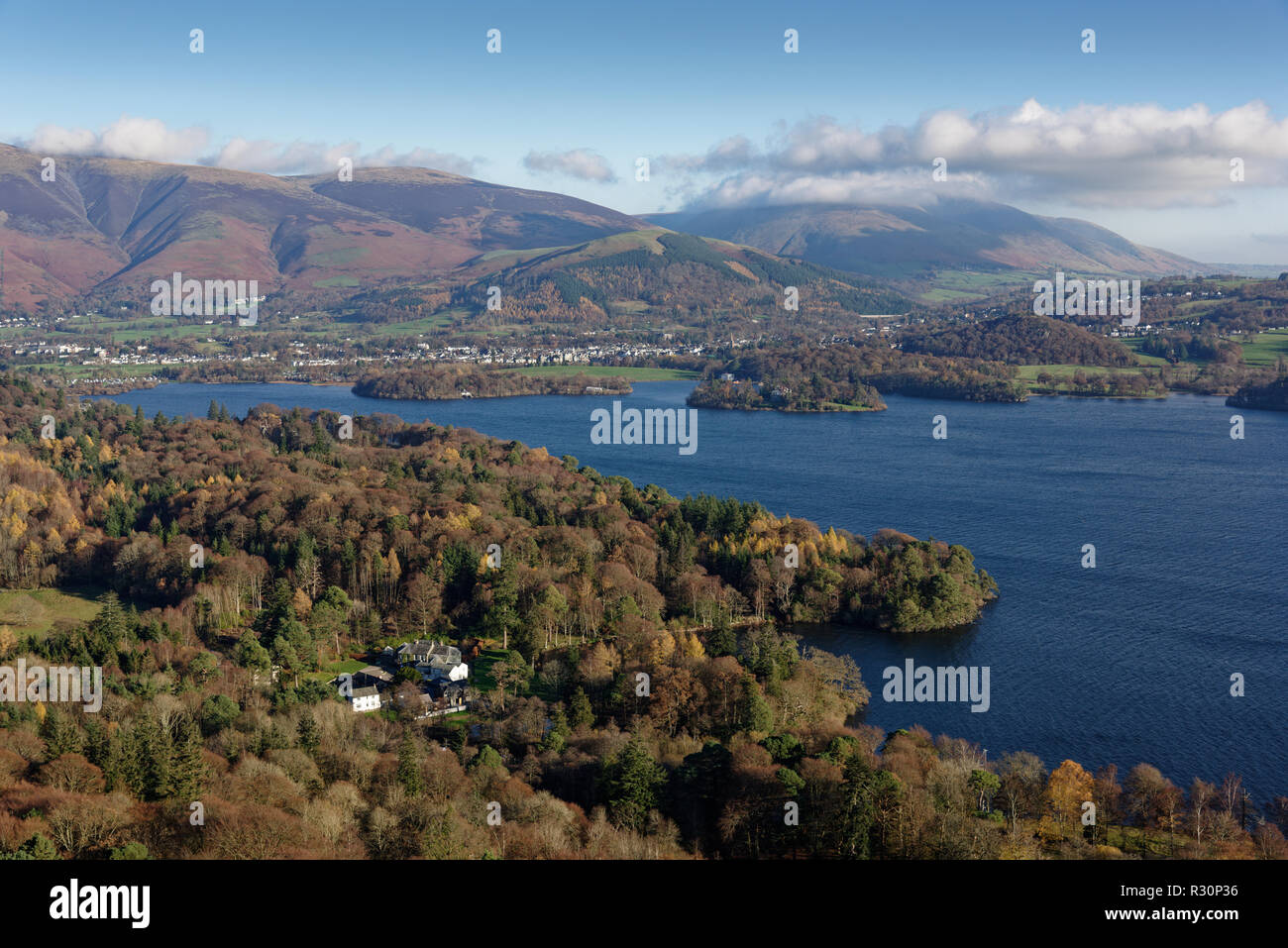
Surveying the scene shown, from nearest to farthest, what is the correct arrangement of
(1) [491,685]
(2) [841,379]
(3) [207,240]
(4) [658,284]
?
(1) [491,685] < (2) [841,379] < (4) [658,284] < (3) [207,240]

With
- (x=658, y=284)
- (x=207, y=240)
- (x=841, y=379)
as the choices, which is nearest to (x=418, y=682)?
(x=841, y=379)

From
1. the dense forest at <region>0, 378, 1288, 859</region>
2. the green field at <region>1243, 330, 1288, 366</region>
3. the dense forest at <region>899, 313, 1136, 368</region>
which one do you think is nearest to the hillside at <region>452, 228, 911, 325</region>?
the dense forest at <region>899, 313, 1136, 368</region>

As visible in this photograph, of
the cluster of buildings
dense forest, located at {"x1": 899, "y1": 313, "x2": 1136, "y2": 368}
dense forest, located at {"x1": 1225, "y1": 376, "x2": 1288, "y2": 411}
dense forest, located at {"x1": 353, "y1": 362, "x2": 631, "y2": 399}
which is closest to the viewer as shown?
the cluster of buildings

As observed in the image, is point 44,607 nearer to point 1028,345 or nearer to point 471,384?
point 471,384

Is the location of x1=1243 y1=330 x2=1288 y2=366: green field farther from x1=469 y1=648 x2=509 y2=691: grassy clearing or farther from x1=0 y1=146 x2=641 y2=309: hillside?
x1=0 y1=146 x2=641 y2=309: hillside

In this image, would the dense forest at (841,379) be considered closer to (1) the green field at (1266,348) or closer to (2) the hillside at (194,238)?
(1) the green field at (1266,348)
